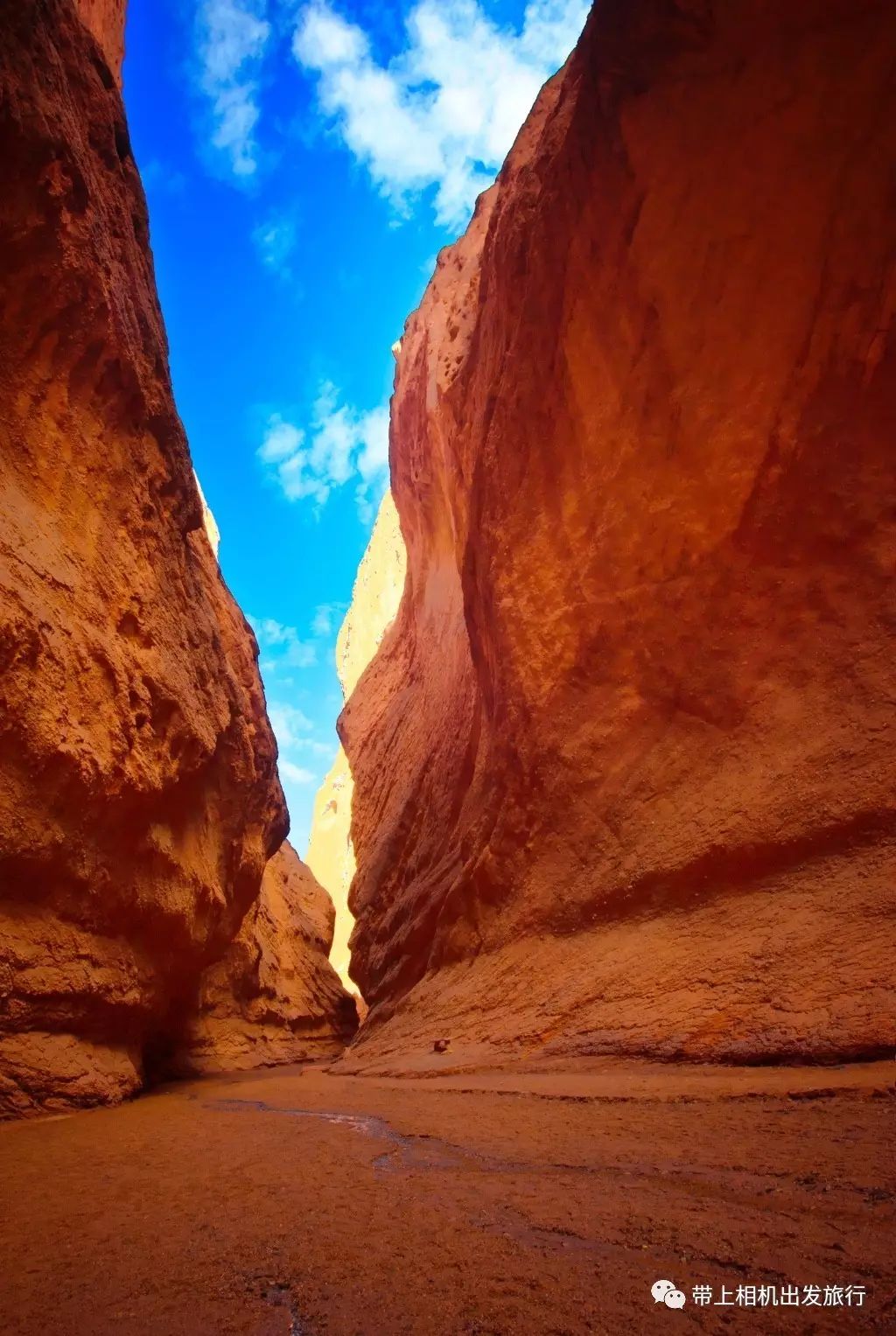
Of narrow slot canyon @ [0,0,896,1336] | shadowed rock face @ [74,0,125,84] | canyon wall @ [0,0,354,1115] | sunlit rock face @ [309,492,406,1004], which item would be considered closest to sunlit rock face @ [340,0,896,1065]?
narrow slot canyon @ [0,0,896,1336]

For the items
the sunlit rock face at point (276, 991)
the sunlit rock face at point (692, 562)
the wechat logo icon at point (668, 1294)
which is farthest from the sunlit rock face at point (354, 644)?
the wechat logo icon at point (668, 1294)

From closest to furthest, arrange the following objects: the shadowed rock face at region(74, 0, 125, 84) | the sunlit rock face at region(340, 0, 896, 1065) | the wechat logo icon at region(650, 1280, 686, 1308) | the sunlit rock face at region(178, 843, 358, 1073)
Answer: the wechat logo icon at region(650, 1280, 686, 1308)
the sunlit rock face at region(340, 0, 896, 1065)
the shadowed rock face at region(74, 0, 125, 84)
the sunlit rock face at region(178, 843, 358, 1073)

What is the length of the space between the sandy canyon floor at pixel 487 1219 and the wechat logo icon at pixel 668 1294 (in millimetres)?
21

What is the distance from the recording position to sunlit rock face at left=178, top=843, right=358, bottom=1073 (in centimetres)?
1084

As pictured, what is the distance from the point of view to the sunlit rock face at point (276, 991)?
10836mm

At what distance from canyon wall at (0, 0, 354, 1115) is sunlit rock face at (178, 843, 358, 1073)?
7.50 ft

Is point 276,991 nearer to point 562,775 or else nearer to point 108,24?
point 562,775

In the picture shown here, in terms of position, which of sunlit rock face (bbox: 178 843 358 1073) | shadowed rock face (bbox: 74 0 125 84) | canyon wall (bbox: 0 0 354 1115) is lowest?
sunlit rock face (bbox: 178 843 358 1073)

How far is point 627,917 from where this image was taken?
6469 millimetres

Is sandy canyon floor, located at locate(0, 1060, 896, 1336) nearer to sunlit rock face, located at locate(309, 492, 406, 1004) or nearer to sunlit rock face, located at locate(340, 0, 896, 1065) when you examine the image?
sunlit rock face, located at locate(340, 0, 896, 1065)

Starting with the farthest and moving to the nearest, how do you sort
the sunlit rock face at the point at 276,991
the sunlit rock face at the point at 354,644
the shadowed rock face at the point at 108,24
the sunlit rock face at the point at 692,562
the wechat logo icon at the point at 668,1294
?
the sunlit rock face at the point at 354,644 < the sunlit rock face at the point at 276,991 < the shadowed rock face at the point at 108,24 < the sunlit rock face at the point at 692,562 < the wechat logo icon at the point at 668,1294

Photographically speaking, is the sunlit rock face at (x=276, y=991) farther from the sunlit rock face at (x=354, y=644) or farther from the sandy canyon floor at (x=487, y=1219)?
the sunlit rock face at (x=354, y=644)

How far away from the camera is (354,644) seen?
35031mm

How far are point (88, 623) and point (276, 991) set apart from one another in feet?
33.6
